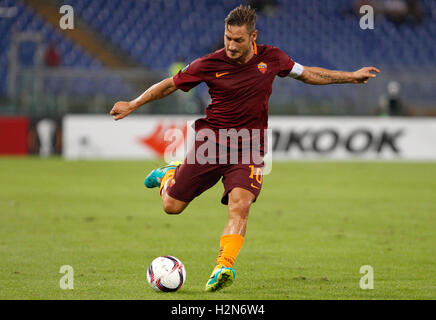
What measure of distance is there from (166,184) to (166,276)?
1427 millimetres

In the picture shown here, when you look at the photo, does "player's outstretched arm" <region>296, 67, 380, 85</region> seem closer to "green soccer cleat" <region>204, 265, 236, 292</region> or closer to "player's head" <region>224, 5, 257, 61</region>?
"player's head" <region>224, 5, 257, 61</region>

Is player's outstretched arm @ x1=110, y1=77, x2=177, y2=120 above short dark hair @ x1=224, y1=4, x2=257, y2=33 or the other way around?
the other way around

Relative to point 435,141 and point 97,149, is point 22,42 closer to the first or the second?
point 97,149

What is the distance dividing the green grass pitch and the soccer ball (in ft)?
0.27

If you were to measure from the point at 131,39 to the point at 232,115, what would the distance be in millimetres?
20098

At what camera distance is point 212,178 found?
6.69m

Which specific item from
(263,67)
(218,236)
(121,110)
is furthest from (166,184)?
(218,236)

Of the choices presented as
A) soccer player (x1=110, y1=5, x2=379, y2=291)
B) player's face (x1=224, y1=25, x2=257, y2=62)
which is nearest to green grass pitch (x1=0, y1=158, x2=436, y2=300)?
soccer player (x1=110, y1=5, x2=379, y2=291)

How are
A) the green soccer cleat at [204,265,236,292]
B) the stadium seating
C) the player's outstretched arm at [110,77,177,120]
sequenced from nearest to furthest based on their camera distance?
the green soccer cleat at [204,265,236,292], the player's outstretched arm at [110,77,177,120], the stadium seating

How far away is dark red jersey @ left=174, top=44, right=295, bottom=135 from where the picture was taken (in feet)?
21.0

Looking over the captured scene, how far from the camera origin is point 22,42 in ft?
75.9

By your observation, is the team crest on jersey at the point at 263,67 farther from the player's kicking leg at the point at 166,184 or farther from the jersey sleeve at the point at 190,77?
the player's kicking leg at the point at 166,184
